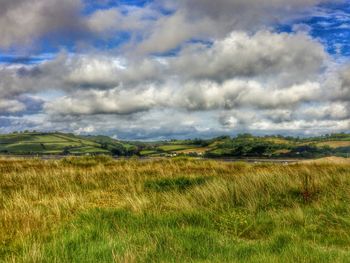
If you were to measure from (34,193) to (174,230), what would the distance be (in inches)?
276

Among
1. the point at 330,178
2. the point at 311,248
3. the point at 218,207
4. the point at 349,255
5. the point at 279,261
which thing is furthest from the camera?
the point at 330,178

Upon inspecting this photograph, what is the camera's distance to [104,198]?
1191 centimetres

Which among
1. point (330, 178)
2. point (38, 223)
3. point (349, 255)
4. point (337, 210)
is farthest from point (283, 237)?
point (330, 178)

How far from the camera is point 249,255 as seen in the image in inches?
233

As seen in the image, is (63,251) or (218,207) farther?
(218,207)

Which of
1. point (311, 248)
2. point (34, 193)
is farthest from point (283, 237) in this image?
point (34, 193)

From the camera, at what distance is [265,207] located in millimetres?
10430

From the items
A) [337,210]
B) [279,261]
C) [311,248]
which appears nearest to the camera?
[279,261]

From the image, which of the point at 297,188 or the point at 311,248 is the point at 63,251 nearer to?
the point at 311,248

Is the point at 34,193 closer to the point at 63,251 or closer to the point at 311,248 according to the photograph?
the point at 63,251

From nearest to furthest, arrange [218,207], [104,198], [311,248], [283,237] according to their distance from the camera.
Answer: [311,248] → [283,237] → [218,207] → [104,198]

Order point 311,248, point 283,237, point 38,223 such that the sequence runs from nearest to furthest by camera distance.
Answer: point 311,248 → point 283,237 → point 38,223

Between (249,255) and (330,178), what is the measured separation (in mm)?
9029

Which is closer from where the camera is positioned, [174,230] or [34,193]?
[174,230]
